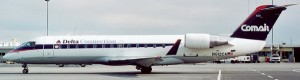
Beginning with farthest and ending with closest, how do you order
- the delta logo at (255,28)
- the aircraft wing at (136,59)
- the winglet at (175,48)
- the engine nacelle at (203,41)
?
the delta logo at (255,28)
the engine nacelle at (203,41)
the aircraft wing at (136,59)
the winglet at (175,48)

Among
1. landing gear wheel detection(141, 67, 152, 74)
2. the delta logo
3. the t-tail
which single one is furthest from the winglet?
the delta logo

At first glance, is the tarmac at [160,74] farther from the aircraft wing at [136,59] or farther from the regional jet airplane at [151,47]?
the regional jet airplane at [151,47]

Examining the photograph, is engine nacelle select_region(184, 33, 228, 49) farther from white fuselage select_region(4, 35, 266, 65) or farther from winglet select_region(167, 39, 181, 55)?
winglet select_region(167, 39, 181, 55)

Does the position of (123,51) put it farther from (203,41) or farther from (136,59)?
(203,41)

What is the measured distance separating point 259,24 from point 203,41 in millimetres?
4361

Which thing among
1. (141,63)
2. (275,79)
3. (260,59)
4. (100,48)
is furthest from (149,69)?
(260,59)

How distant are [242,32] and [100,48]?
10550 mm

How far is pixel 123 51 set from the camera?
114 ft

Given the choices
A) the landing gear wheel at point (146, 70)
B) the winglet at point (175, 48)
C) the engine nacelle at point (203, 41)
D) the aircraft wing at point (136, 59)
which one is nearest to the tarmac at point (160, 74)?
the landing gear wheel at point (146, 70)

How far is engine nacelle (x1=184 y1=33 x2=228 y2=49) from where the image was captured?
33844 millimetres

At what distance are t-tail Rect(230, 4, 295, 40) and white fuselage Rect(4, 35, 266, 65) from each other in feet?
1.45

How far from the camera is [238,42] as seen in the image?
34312mm

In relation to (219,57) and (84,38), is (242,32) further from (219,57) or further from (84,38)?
(84,38)

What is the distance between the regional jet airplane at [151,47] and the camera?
34.0 metres
